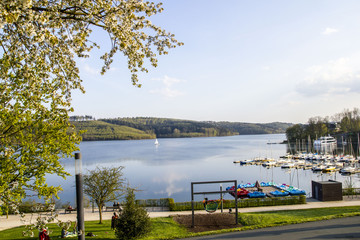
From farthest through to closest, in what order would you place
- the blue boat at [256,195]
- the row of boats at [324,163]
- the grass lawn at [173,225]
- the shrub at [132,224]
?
the row of boats at [324,163] → the blue boat at [256,195] → the grass lawn at [173,225] → the shrub at [132,224]

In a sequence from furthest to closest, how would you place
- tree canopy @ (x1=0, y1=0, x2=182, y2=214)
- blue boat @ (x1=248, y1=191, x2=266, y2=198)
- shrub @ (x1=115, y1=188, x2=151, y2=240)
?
blue boat @ (x1=248, y1=191, x2=266, y2=198) < shrub @ (x1=115, y1=188, x2=151, y2=240) < tree canopy @ (x1=0, y1=0, x2=182, y2=214)

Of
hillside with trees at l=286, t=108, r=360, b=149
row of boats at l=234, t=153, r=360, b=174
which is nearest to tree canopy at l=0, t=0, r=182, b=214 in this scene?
row of boats at l=234, t=153, r=360, b=174

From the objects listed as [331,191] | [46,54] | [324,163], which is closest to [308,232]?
[46,54]

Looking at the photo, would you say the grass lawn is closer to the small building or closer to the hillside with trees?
the small building

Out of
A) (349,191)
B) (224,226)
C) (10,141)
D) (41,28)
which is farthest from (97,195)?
(349,191)

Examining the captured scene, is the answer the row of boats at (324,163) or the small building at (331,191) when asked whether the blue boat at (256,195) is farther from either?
the row of boats at (324,163)

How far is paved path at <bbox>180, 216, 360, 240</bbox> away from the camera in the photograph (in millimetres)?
11766

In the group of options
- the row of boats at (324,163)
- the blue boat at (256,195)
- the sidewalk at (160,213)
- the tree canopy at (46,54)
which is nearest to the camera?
the tree canopy at (46,54)

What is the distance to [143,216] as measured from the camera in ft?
46.5

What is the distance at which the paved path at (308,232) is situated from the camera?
11.8 m

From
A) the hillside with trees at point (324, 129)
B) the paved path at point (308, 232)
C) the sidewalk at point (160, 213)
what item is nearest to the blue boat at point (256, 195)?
the sidewalk at point (160, 213)

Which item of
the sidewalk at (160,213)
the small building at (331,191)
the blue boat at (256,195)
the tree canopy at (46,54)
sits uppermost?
the tree canopy at (46,54)

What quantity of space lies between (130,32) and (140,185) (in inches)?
1739

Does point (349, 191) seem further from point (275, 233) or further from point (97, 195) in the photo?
point (97, 195)
